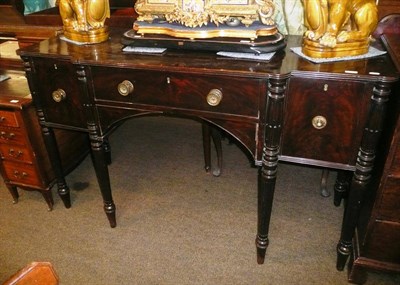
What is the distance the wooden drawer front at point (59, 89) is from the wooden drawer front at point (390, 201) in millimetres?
1199

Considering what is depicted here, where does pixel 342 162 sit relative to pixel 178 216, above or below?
above

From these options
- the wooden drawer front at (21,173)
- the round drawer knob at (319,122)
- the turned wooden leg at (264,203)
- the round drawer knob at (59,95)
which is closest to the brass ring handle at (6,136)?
the wooden drawer front at (21,173)

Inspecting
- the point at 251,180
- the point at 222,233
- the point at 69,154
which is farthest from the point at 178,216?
the point at 69,154

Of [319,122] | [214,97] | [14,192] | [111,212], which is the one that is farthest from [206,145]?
[14,192]

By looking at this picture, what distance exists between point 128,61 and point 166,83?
0.53 feet

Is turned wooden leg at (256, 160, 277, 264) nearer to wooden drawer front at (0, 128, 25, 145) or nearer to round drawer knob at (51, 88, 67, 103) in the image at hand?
round drawer knob at (51, 88, 67, 103)

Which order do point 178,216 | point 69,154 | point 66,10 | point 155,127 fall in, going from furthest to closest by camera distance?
point 155,127
point 69,154
point 178,216
point 66,10

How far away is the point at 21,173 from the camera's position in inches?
73.8

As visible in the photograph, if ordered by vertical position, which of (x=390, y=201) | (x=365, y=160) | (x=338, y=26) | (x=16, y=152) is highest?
(x=338, y=26)

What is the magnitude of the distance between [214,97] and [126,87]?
1.15 feet

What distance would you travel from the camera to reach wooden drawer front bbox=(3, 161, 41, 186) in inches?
72.7

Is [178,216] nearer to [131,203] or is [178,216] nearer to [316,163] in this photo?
[131,203]

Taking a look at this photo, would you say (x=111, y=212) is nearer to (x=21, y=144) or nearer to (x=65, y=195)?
(x=65, y=195)

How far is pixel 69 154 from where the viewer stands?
6.97 feet
